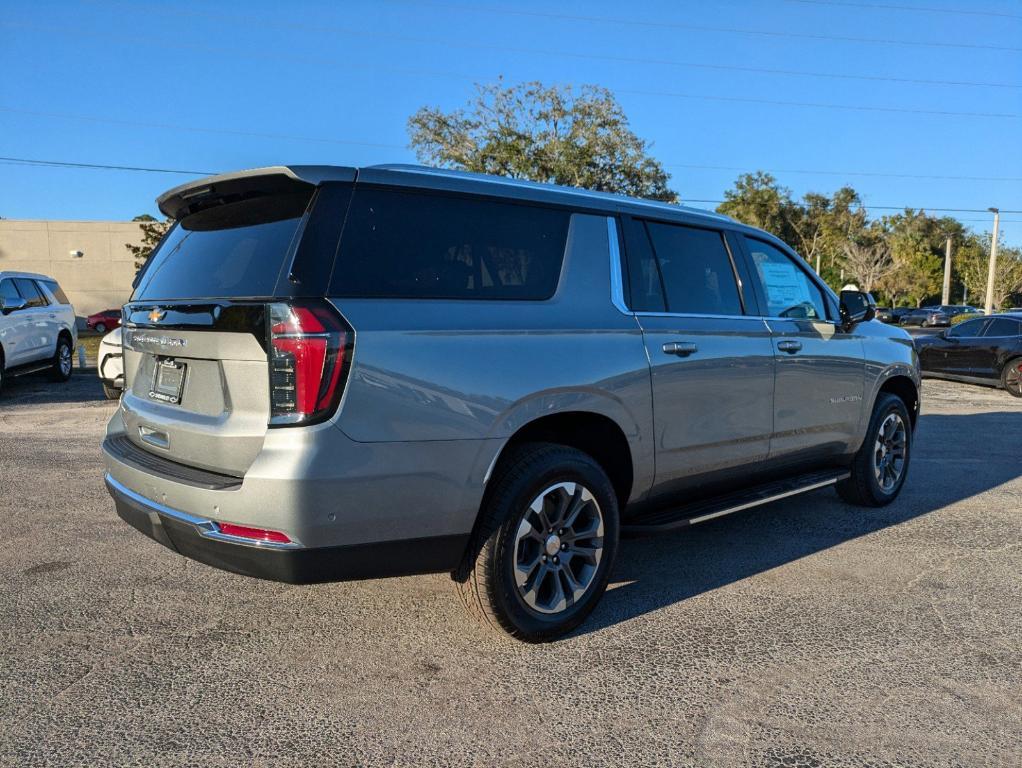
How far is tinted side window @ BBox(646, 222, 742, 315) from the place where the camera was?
13.9ft

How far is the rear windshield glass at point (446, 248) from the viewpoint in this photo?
10.0 feet

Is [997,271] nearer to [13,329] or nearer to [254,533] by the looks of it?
[13,329]

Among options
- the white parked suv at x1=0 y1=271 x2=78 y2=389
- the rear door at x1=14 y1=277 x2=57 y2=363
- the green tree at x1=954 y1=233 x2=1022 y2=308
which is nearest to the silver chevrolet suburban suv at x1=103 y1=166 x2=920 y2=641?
the white parked suv at x1=0 y1=271 x2=78 y2=389

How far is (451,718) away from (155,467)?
1.58m

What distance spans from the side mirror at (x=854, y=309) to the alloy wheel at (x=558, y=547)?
109 inches

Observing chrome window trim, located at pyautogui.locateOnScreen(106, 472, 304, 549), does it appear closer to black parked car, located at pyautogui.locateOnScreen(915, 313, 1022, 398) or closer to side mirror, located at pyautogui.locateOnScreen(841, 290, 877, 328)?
side mirror, located at pyautogui.locateOnScreen(841, 290, 877, 328)

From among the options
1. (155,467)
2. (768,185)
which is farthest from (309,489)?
(768,185)

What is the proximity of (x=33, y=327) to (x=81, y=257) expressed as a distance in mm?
26296

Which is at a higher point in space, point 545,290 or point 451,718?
→ point 545,290

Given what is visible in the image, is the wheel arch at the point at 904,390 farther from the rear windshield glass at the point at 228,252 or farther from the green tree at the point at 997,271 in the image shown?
the green tree at the point at 997,271

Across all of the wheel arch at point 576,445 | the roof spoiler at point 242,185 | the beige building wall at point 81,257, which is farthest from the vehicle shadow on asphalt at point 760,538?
the beige building wall at point 81,257

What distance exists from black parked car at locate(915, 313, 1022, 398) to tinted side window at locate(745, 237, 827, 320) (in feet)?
35.2

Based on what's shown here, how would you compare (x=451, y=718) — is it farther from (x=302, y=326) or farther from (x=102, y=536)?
(x=102, y=536)

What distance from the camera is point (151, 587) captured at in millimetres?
4113
